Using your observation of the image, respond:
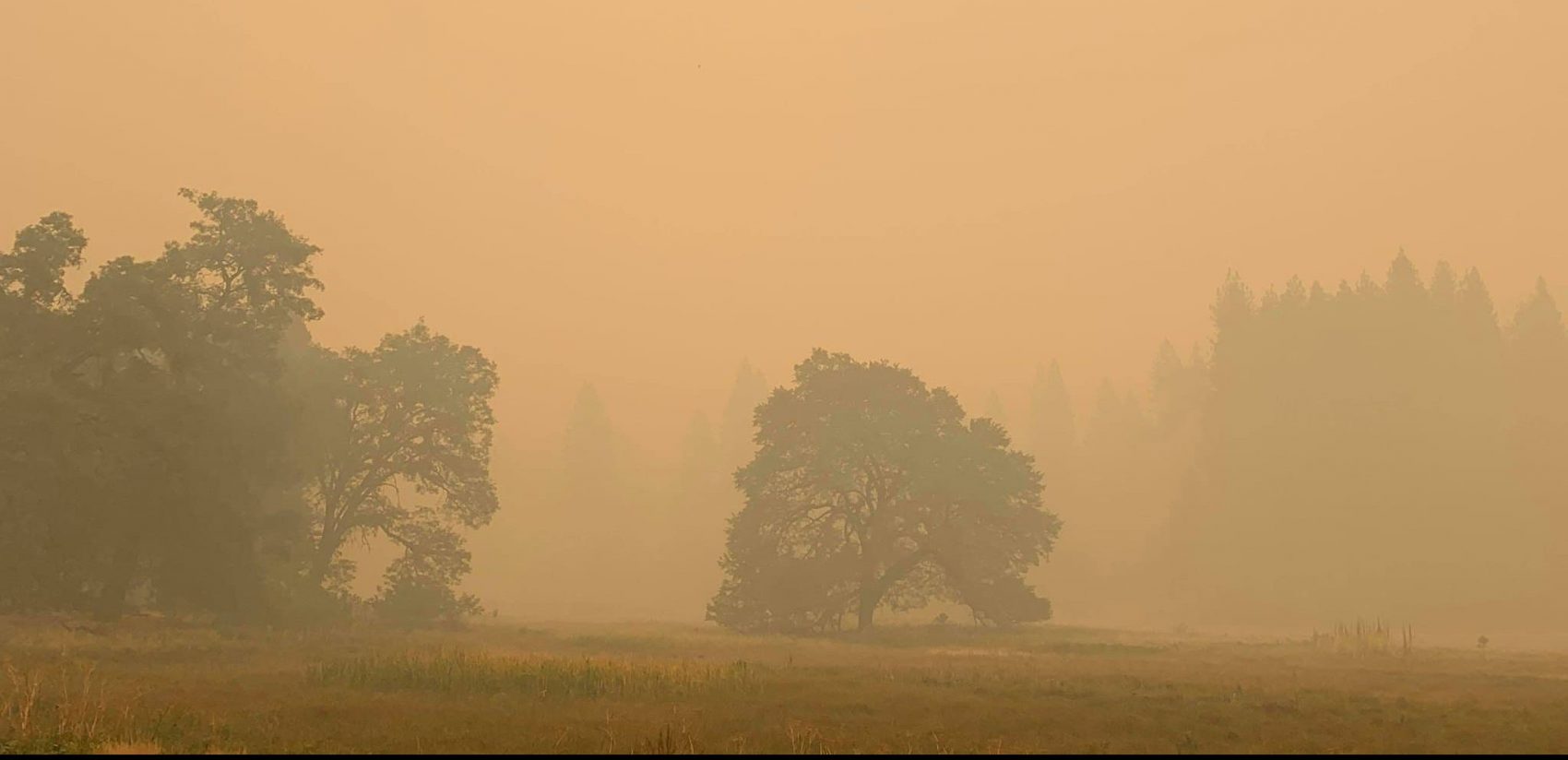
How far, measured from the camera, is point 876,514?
57.3m

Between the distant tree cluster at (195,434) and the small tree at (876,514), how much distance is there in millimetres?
17282

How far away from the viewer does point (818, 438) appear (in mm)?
57625

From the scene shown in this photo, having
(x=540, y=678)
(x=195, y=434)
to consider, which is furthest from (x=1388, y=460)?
(x=195, y=434)

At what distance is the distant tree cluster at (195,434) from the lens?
3784 centimetres

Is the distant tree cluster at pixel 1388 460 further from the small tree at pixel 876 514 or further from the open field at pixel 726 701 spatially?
the open field at pixel 726 701

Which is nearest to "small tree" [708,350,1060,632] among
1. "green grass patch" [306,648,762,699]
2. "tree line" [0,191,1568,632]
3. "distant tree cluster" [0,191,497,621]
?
"tree line" [0,191,1568,632]

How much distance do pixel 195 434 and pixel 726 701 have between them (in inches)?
1120

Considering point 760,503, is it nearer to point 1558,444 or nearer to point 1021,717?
point 1021,717

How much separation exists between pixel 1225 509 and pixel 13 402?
277ft

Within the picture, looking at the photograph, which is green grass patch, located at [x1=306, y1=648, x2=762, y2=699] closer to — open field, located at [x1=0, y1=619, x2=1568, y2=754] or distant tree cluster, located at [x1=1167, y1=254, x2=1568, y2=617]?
open field, located at [x1=0, y1=619, x2=1568, y2=754]

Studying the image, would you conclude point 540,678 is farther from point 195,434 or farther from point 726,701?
point 195,434

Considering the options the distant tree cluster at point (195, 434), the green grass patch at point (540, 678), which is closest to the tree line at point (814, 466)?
the distant tree cluster at point (195, 434)

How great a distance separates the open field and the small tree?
15.6 meters

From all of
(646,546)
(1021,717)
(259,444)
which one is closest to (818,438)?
(259,444)
